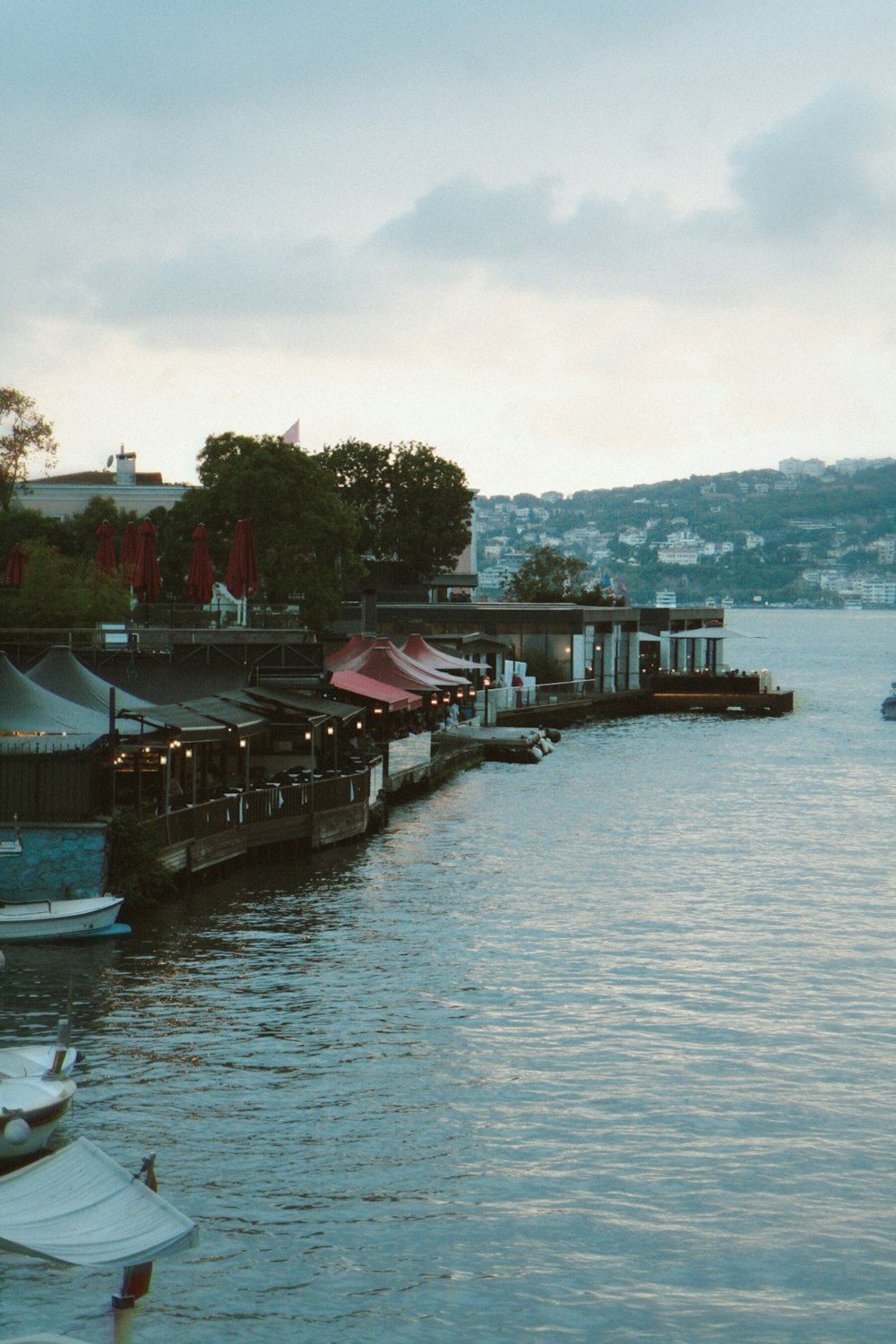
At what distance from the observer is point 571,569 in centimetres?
14638

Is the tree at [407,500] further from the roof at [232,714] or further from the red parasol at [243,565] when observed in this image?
the roof at [232,714]

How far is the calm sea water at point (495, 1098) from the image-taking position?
58.0 ft

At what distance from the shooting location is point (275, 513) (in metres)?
86.8

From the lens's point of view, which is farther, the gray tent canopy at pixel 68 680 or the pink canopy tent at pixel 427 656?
the pink canopy tent at pixel 427 656

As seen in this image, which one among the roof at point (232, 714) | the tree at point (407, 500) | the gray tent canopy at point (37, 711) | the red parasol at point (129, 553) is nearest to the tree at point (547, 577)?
the tree at point (407, 500)

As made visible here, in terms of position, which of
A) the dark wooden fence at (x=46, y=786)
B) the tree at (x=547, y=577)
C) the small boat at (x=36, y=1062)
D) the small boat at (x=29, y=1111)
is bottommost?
the small boat at (x=29, y=1111)

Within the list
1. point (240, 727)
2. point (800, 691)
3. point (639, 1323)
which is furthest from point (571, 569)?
point (639, 1323)

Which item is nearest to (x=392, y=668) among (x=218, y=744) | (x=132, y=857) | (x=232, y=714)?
(x=218, y=744)

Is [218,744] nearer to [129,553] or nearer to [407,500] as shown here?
[129,553]

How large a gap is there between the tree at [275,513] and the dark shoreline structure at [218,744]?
13.4ft

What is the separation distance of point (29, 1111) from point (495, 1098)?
295 inches

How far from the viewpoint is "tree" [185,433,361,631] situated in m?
86.2

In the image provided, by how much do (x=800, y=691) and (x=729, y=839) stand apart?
92.1m

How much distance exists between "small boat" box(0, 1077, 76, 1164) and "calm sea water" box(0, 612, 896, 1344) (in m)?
1.16
